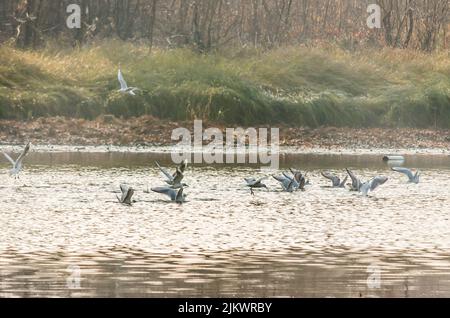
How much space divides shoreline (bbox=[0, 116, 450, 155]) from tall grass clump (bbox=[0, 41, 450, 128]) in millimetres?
270

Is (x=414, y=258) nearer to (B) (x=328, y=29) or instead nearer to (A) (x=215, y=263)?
(A) (x=215, y=263)

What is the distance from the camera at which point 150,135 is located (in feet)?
99.0

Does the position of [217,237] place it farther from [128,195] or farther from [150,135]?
[150,135]

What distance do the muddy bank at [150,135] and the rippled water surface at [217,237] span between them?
4.24 m

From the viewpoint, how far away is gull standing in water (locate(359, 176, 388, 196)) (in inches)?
826

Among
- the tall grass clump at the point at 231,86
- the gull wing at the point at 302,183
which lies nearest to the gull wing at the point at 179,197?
the gull wing at the point at 302,183

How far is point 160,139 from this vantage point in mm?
29938

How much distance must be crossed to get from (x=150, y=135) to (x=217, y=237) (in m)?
14.0

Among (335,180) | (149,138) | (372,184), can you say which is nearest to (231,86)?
(149,138)

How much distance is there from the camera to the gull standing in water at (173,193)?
1983 cm

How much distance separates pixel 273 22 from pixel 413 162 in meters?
9.93

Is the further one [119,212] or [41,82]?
[41,82]
